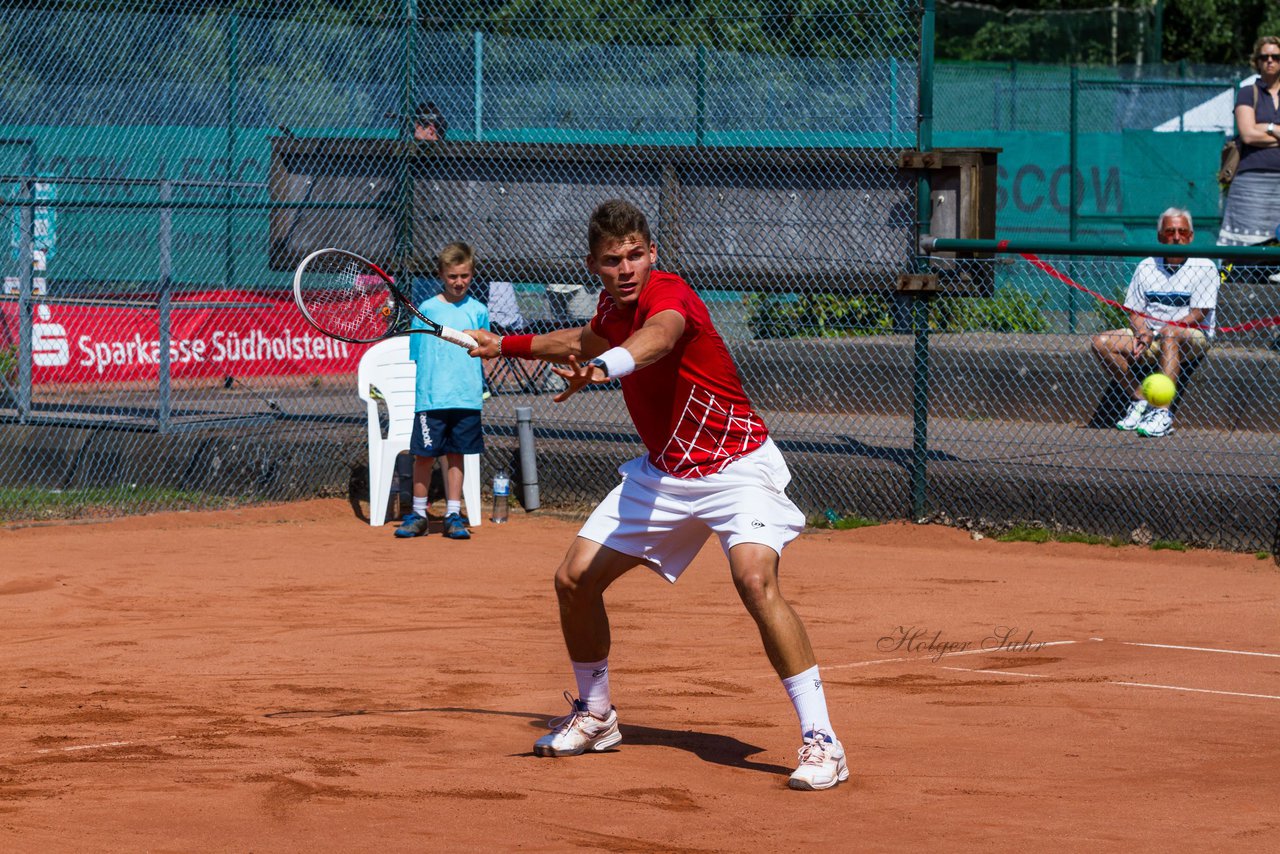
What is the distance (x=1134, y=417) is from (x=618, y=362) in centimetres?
729

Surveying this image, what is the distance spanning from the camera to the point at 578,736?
5867 millimetres

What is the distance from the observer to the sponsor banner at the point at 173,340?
14.6m

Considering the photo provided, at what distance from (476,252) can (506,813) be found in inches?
323

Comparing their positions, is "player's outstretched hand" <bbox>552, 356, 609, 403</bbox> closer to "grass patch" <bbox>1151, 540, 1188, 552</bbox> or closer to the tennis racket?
the tennis racket

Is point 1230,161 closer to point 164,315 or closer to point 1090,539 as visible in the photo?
point 1090,539

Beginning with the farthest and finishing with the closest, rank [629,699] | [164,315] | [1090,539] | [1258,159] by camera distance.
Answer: [1258,159], [164,315], [1090,539], [629,699]

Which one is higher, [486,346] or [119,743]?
[486,346]

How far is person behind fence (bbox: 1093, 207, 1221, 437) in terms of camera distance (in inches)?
449

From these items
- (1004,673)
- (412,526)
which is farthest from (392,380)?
(1004,673)

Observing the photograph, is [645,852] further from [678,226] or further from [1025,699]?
[678,226]

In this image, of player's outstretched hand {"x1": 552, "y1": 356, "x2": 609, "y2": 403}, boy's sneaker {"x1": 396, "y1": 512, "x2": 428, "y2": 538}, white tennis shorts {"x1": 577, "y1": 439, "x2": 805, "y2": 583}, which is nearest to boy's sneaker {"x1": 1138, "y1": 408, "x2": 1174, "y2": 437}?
boy's sneaker {"x1": 396, "y1": 512, "x2": 428, "y2": 538}

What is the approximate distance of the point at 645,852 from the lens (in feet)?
15.3

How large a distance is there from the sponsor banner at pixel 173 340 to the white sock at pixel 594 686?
29.1 feet

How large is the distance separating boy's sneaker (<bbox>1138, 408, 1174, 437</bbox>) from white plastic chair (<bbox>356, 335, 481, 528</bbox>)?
4479 millimetres
